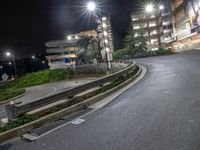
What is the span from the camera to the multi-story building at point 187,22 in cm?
4387

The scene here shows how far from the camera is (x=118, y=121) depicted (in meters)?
6.27

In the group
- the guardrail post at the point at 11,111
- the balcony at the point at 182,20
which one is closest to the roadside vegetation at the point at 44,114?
the guardrail post at the point at 11,111

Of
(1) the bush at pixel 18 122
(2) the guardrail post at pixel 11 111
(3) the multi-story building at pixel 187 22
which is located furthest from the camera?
(3) the multi-story building at pixel 187 22

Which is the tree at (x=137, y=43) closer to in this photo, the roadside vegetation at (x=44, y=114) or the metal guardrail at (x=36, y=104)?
the roadside vegetation at (x=44, y=114)

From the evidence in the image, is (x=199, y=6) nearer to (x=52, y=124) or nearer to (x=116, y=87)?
(x=116, y=87)

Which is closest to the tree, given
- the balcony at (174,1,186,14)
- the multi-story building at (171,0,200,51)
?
the multi-story building at (171,0,200,51)

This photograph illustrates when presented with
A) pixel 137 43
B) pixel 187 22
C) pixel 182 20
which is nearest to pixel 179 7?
pixel 182 20

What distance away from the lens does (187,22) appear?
2045 inches

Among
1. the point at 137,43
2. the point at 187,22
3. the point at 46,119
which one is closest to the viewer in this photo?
the point at 46,119

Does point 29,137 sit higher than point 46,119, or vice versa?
point 46,119

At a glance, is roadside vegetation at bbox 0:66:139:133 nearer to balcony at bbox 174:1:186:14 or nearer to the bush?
the bush

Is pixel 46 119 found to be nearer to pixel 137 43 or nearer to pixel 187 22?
pixel 187 22

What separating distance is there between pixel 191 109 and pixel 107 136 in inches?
108

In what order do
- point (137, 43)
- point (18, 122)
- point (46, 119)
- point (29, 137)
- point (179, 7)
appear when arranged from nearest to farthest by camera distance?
1. point (29, 137)
2. point (18, 122)
3. point (46, 119)
4. point (179, 7)
5. point (137, 43)
